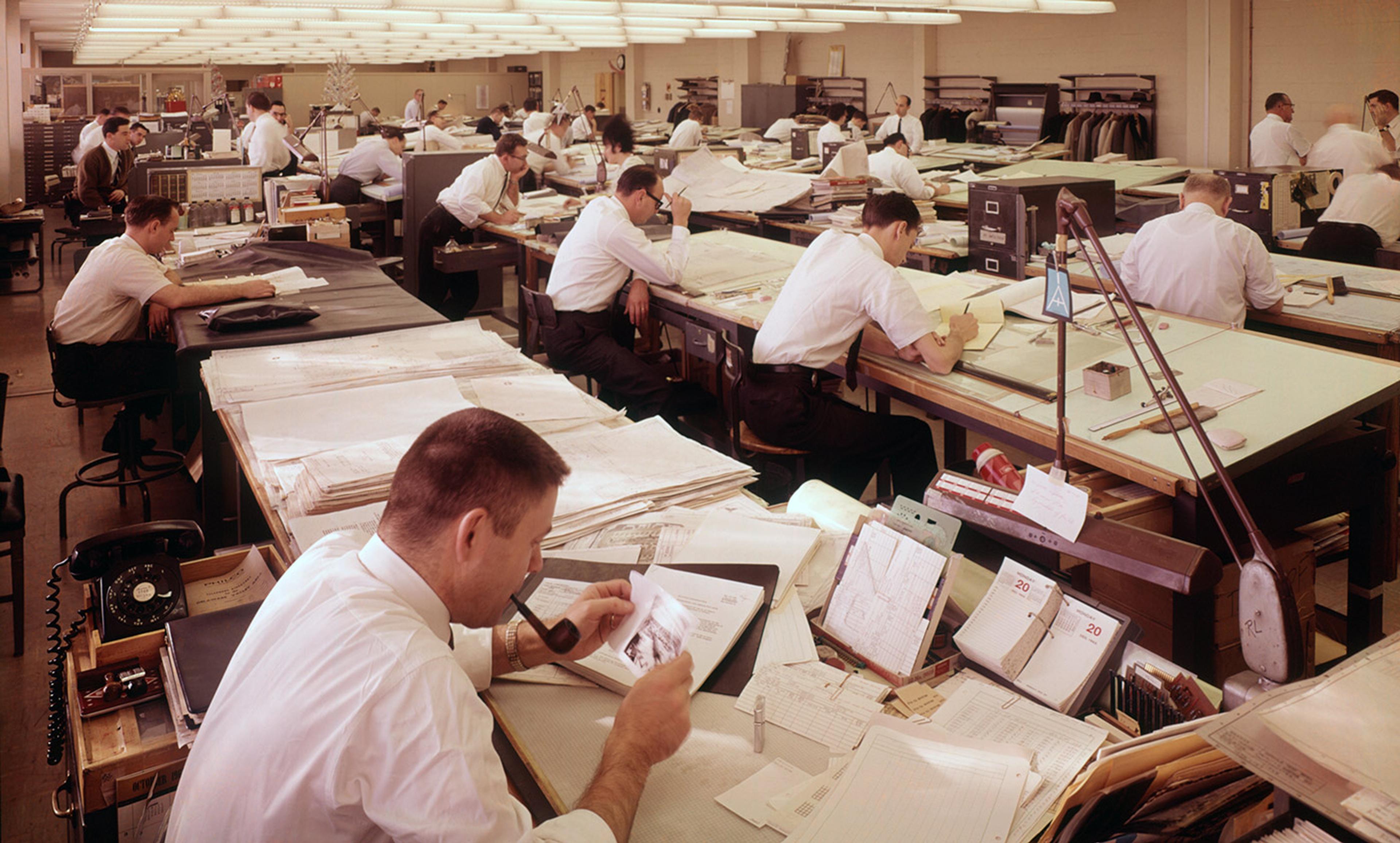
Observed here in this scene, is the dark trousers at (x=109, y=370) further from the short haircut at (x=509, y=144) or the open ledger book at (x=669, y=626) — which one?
the short haircut at (x=509, y=144)

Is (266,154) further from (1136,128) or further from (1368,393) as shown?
(1368,393)

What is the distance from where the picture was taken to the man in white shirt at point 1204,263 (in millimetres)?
4172

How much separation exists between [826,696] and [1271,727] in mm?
710

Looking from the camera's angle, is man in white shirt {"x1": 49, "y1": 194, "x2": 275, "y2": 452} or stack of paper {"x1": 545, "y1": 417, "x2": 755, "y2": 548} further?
man in white shirt {"x1": 49, "y1": 194, "x2": 275, "y2": 452}

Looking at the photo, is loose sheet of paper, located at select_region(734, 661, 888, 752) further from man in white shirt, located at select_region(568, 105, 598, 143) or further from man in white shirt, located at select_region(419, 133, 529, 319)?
man in white shirt, located at select_region(568, 105, 598, 143)

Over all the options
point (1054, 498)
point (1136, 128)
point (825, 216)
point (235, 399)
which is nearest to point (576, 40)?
point (1136, 128)

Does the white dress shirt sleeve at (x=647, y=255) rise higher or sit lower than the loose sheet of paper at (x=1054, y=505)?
higher

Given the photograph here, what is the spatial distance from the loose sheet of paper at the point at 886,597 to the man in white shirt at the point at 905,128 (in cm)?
937

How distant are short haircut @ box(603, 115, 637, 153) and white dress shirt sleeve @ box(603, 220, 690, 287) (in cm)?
277

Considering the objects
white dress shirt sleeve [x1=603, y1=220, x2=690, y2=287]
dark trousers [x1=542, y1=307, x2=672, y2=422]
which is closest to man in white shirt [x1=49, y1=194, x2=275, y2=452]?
dark trousers [x1=542, y1=307, x2=672, y2=422]

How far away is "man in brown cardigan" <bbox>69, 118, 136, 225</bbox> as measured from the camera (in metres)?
10.1

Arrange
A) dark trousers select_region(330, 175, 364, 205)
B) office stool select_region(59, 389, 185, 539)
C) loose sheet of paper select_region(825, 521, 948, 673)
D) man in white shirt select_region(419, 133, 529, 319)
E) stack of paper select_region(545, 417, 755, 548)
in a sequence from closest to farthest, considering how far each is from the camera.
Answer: loose sheet of paper select_region(825, 521, 948, 673), stack of paper select_region(545, 417, 755, 548), office stool select_region(59, 389, 185, 539), man in white shirt select_region(419, 133, 529, 319), dark trousers select_region(330, 175, 364, 205)

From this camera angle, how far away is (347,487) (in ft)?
7.87

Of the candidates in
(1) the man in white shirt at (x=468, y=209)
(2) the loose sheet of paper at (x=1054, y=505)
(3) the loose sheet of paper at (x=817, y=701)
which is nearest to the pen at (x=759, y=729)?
(3) the loose sheet of paper at (x=817, y=701)
